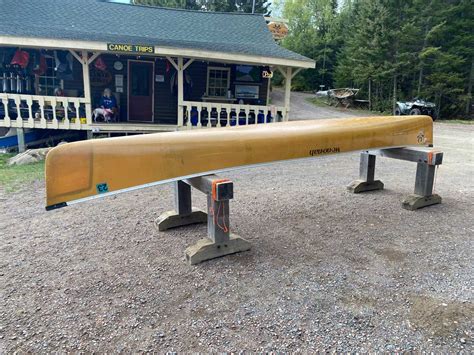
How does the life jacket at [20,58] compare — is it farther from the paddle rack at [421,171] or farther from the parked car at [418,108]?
the parked car at [418,108]

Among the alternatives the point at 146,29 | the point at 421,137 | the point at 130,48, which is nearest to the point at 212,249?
the point at 421,137

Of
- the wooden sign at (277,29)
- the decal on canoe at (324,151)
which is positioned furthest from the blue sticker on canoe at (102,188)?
the wooden sign at (277,29)

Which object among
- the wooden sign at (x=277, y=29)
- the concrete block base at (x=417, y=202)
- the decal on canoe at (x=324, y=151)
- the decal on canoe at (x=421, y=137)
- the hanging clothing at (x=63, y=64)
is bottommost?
the concrete block base at (x=417, y=202)

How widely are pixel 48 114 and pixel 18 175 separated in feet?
13.7

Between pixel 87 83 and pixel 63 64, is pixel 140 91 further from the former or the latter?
pixel 87 83

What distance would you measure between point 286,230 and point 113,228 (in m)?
2.11

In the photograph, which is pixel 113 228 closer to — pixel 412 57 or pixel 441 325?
pixel 441 325

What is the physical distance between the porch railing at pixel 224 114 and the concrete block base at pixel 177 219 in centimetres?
660

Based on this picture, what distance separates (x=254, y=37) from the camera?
1431 cm

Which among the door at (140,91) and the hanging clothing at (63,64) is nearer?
the hanging clothing at (63,64)

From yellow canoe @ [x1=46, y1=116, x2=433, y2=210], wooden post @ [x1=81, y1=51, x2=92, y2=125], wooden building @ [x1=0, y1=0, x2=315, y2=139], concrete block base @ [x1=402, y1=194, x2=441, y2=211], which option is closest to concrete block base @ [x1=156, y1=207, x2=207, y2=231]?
yellow canoe @ [x1=46, y1=116, x2=433, y2=210]

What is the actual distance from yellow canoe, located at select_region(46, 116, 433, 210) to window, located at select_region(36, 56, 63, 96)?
10.2m

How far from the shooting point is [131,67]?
1282 cm

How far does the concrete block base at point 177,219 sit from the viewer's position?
4.65 metres
